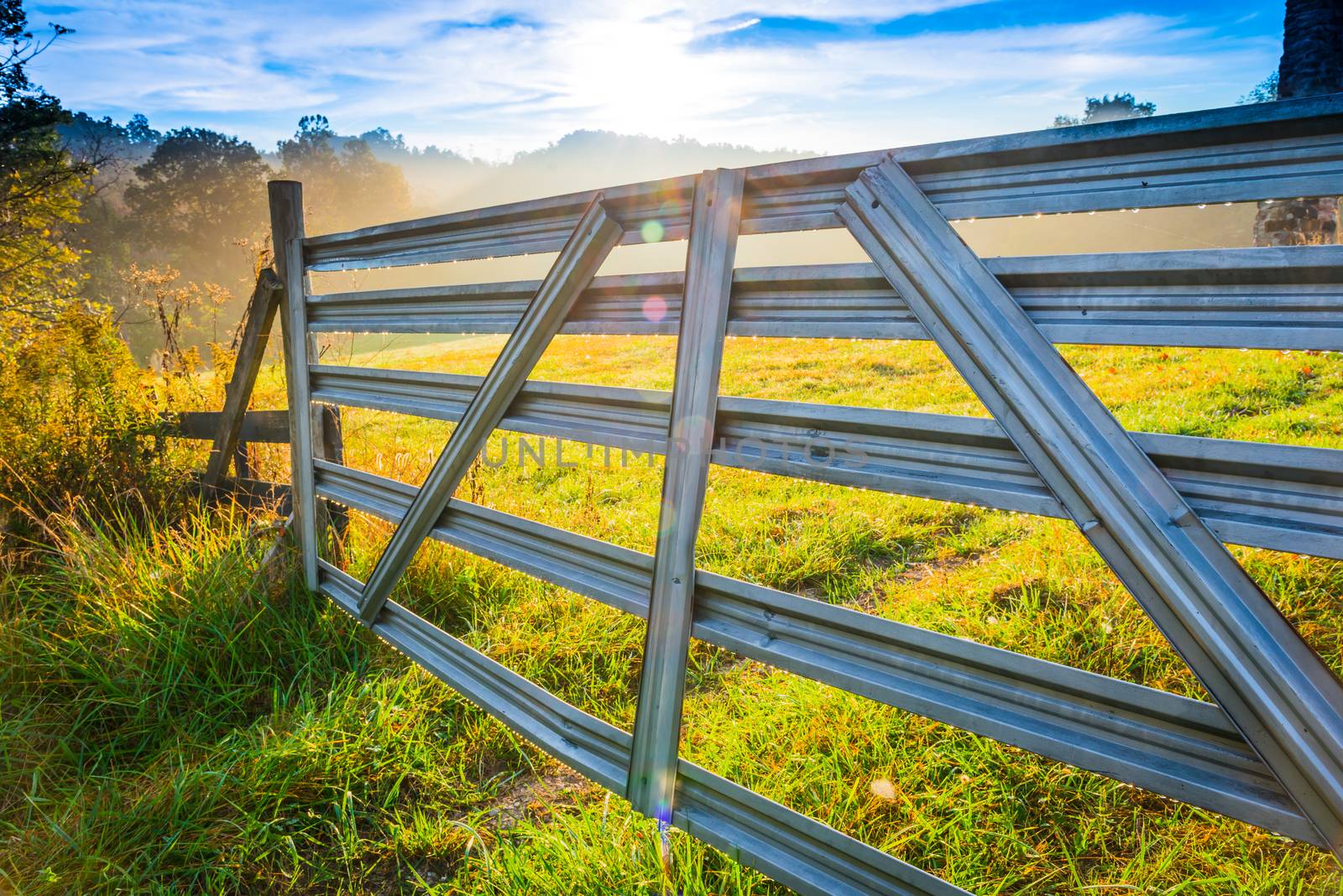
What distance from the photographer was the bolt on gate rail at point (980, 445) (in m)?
1.17

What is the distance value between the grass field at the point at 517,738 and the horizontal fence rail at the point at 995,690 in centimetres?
65

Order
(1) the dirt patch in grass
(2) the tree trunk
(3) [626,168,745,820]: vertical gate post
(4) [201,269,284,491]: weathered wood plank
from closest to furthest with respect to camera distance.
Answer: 1. (3) [626,168,745,820]: vertical gate post
2. (1) the dirt patch in grass
3. (4) [201,269,284,491]: weathered wood plank
4. (2) the tree trunk

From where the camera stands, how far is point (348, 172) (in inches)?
2653

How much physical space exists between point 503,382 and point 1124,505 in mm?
1955

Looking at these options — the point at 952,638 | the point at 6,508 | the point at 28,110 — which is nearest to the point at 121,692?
the point at 6,508

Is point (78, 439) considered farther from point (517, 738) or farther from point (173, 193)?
point (173, 193)

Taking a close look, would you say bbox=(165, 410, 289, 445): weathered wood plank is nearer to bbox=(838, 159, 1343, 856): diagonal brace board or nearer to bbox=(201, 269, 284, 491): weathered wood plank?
bbox=(201, 269, 284, 491): weathered wood plank

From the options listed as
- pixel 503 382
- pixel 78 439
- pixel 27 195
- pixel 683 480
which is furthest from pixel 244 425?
pixel 27 195

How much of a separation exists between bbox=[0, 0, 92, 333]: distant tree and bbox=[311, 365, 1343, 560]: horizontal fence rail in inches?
Answer: 413

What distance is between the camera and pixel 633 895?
6.08 feet

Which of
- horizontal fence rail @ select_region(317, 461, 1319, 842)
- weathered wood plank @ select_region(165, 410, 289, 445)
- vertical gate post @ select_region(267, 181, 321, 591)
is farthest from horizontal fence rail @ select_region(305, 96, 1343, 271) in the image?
weathered wood plank @ select_region(165, 410, 289, 445)

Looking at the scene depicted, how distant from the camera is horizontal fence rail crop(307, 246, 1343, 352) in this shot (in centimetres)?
114

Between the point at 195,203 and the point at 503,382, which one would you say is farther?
the point at 195,203

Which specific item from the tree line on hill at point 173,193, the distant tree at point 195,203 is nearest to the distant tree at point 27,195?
the tree line on hill at point 173,193
